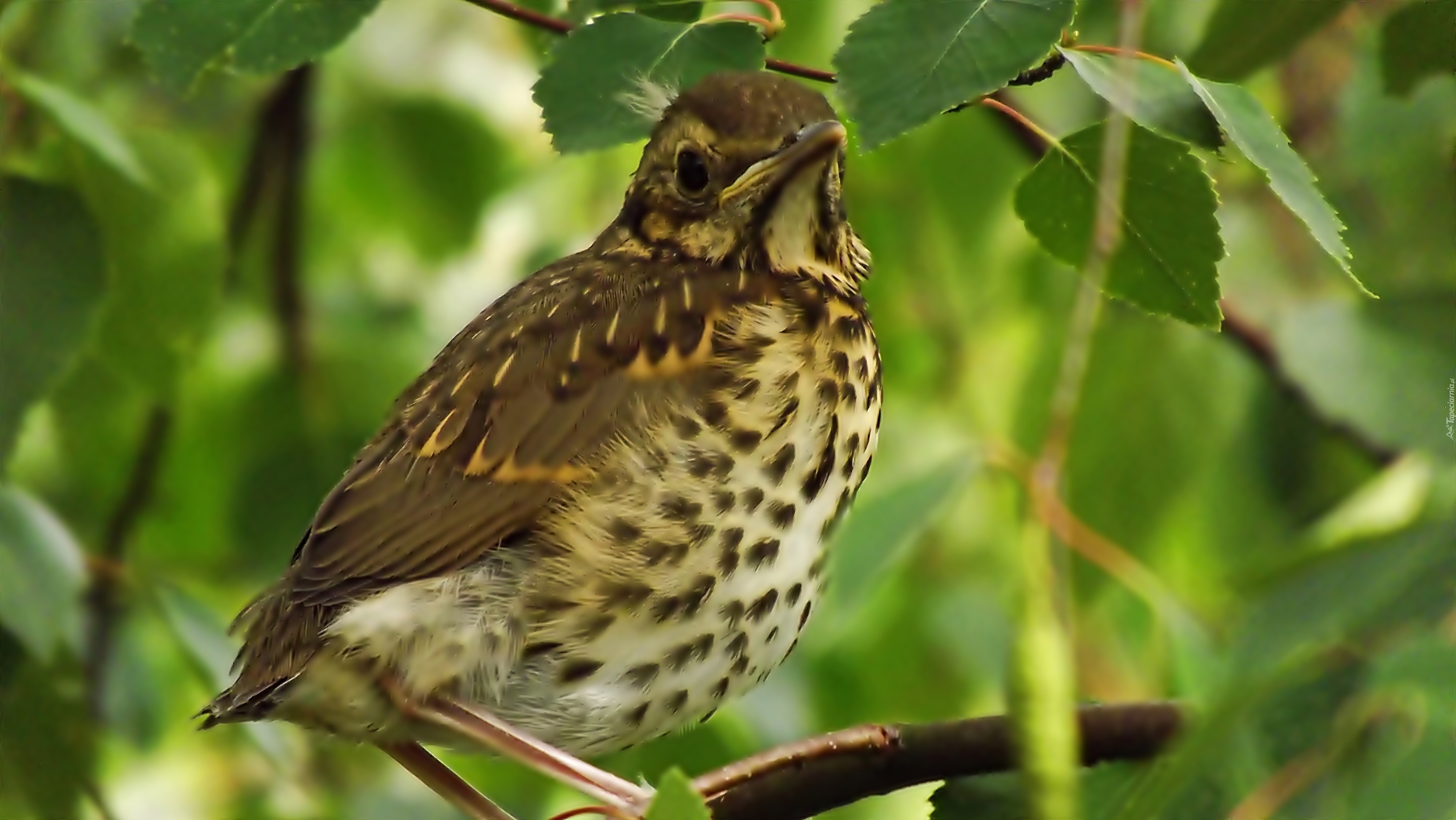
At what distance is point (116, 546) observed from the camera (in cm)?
304

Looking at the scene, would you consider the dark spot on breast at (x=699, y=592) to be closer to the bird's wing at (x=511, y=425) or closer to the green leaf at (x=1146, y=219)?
the bird's wing at (x=511, y=425)

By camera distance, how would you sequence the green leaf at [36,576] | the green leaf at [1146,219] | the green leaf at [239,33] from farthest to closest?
1. the green leaf at [36,576]
2. the green leaf at [239,33]
3. the green leaf at [1146,219]

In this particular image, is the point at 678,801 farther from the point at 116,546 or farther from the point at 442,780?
the point at 116,546

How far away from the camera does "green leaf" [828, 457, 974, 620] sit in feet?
7.64

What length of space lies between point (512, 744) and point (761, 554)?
1.04 ft

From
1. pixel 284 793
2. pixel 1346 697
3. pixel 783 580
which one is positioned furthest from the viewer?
pixel 284 793

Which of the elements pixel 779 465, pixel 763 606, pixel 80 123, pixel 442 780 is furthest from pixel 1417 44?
pixel 80 123

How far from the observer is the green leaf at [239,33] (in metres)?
1.73

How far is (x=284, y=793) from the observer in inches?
134

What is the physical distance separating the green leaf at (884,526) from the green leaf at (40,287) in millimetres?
945

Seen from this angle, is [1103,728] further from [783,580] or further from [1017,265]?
[1017,265]

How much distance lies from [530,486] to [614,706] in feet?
0.81

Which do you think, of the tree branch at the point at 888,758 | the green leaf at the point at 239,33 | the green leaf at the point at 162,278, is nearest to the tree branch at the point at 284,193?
the green leaf at the point at 162,278

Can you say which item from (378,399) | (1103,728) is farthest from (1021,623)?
(378,399)
